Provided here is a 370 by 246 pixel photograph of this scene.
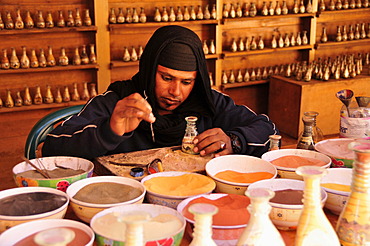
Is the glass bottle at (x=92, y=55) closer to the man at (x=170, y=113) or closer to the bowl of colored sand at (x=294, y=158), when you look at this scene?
the man at (x=170, y=113)

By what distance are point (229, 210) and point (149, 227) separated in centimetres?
25

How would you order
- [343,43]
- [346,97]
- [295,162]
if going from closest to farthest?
[295,162], [346,97], [343,43]

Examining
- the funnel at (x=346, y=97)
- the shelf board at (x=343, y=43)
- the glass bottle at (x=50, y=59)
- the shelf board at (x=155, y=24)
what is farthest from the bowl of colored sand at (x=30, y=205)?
the shelf board at (x=343, y=43)

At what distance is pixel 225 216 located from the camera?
1187 millimetres

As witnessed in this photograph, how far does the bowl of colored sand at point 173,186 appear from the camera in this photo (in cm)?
132

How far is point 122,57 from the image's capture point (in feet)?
14.2

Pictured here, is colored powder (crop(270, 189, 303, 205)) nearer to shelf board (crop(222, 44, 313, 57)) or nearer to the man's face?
the man's face

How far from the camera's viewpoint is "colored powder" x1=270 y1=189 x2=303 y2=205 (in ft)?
4.15

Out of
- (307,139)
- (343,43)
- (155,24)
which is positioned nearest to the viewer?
(307,139)

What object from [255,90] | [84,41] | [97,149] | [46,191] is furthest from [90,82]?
[46,191]

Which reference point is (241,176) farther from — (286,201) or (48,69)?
(48,69)

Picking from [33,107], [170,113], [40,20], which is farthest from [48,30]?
[170,113]

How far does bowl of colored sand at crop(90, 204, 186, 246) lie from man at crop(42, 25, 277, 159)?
19.8 inches

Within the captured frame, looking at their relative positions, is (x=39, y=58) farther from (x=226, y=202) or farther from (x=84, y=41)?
(x=226, y=202)
